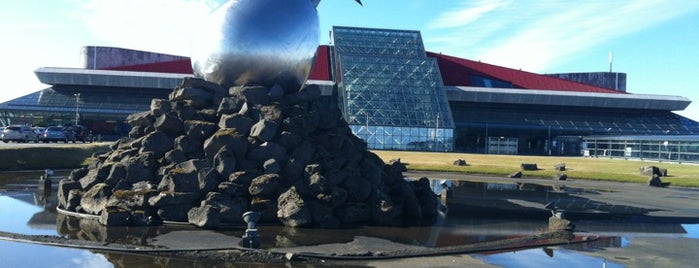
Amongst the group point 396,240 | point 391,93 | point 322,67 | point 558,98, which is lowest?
point 396,240

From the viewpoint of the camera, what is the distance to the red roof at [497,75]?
318 feet

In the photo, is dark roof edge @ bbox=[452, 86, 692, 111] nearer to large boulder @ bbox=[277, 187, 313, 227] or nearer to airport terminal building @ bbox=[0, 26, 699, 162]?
airport terminal building @ bbox=[0, 26, 699, 162]

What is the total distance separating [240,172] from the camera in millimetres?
16797

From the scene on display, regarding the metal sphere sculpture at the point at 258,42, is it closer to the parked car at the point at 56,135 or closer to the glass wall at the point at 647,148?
the parked car at the point at 56,135

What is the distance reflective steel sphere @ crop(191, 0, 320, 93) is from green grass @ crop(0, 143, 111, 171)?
16.9 metres

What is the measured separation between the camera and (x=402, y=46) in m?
94.6

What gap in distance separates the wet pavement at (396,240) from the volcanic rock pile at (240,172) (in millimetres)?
780

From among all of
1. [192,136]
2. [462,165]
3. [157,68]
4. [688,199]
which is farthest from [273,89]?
[157,68]

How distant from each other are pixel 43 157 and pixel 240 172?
2340 centimetres

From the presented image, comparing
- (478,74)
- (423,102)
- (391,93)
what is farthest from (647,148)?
(478,74)

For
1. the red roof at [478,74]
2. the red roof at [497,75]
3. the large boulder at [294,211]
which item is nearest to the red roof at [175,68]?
the red roof at [478,74]

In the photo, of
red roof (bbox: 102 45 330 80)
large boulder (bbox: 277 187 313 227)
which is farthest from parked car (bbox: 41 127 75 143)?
large boulder (bbox: 277 187 313 227)

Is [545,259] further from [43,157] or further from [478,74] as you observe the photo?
[478,74]

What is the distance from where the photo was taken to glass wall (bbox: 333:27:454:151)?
7369cm
